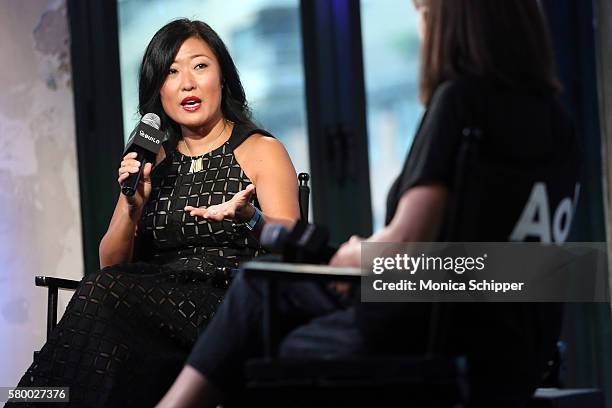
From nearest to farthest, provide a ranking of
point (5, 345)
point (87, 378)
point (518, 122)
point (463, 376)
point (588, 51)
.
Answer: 1. point (463, 376)
2. point (518, 122)
3. point (87, 378)
4. point (5, 345)
5. point (588, 51)

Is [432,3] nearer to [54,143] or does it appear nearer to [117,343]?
[117,343]

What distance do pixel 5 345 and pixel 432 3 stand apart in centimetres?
279

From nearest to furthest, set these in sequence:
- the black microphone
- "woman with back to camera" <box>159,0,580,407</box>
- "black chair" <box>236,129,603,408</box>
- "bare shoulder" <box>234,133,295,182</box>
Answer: "black chair" <box>236,129,603,408</box> → "woman with back to camera" <box>159,0,580,407</box> → the black microphone → "bare shoulder" <box>234,133,295,182</box>

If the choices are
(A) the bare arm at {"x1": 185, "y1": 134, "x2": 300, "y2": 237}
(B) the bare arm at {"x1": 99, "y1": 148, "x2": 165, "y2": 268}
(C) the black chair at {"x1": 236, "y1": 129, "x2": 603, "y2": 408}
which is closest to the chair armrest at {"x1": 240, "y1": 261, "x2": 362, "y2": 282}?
(C) the black chair at {"x1": 236, "y1": 129, "x2": 603, "y2": 408}

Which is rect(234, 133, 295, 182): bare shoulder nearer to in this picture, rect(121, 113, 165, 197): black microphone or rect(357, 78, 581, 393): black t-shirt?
rect(121, 113, 165, 197): black microphone

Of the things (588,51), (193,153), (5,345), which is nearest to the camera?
(193,153)

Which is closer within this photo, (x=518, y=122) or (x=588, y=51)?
(x=518, y=122)

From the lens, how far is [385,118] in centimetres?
439

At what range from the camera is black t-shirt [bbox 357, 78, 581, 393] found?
1.66 meters

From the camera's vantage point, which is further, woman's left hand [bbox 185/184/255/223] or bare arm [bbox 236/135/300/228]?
bare arm [bbox 236/135/300/228]

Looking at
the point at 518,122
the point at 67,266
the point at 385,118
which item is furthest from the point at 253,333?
the point at 385,118

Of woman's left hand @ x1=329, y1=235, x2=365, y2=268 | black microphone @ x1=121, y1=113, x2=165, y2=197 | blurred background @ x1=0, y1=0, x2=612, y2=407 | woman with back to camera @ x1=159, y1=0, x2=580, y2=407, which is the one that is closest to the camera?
woman with back to camera @ x1=159, y1=0, x2=580, y2=407

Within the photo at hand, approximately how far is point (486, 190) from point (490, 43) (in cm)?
26

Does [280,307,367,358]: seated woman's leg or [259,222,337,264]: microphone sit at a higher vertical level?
[259,222,337,264]: microphone
